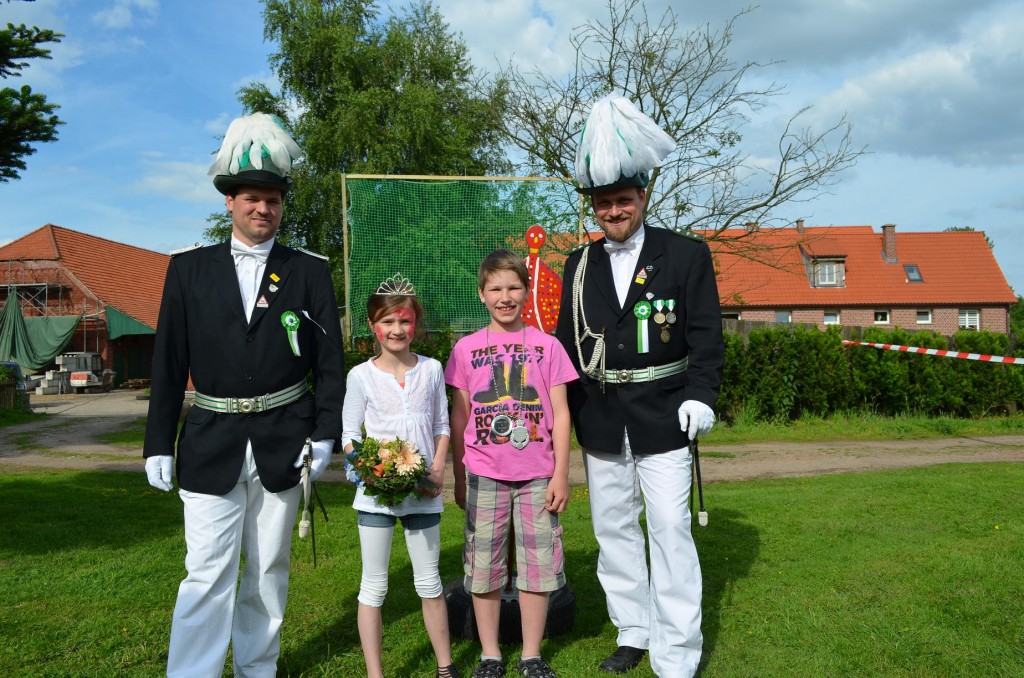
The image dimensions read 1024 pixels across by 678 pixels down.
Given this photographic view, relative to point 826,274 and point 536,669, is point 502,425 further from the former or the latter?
point 826,274

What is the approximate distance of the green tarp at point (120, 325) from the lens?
28562mm

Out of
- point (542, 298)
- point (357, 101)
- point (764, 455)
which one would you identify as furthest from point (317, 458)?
point (357, 101)

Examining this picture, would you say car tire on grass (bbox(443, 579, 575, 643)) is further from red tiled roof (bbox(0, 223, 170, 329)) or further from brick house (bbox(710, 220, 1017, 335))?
brick house (bbox(710, 220, 1017, 335))

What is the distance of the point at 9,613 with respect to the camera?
4.32m

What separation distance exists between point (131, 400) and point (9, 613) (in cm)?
1997

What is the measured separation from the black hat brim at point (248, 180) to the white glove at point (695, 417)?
194 cm

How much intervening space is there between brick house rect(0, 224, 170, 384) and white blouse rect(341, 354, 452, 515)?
27.1m

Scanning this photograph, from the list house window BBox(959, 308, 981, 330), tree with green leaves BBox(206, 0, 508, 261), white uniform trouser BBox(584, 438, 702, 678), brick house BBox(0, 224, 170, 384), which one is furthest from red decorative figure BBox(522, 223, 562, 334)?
house window BBox(959, 308, 981, 330)

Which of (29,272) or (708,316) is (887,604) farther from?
(29,272)

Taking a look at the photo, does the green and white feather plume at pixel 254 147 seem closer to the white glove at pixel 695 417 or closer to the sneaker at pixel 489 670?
the white glove at pixel 695 417

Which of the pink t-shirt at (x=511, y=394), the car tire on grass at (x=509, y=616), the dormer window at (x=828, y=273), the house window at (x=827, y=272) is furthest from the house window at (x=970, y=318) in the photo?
the pink t-shirt at (x=511, y=394)

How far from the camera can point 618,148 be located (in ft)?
11.3

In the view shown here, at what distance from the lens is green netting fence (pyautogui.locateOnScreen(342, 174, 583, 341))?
924 centimetres

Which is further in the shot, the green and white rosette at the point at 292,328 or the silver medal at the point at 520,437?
the silver medal at the point at 520,437
